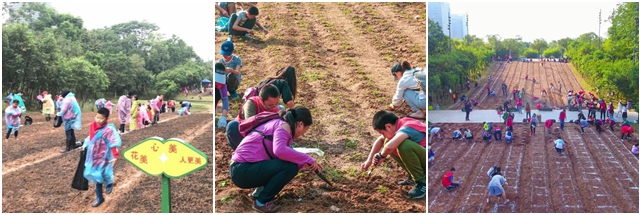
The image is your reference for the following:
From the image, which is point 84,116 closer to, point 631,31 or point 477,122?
point 477,122

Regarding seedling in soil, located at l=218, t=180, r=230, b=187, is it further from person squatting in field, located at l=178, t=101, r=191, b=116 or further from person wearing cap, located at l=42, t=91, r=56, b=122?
person wearing cap, located at l=42, t=91, r=56, b=122

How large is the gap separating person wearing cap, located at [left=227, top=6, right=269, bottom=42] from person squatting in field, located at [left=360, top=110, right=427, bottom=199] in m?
1.28

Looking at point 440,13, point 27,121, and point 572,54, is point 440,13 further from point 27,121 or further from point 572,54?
point 27,121

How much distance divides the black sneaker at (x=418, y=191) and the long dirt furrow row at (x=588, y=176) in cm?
122

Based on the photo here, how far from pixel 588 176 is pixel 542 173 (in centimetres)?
33

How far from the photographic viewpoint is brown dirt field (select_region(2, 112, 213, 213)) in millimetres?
4266

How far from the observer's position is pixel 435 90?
462 centimetres

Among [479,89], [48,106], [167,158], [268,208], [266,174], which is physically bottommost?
[268,208]

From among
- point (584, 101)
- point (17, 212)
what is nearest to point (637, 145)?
point (584, 101)

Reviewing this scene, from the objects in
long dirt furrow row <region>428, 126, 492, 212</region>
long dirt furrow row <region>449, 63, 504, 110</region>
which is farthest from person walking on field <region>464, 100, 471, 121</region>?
long dirt furrow row <region>428, 126, 492, 212</region>

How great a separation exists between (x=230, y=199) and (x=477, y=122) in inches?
80.8

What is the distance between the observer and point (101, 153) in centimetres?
430

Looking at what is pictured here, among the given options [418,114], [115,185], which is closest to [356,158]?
[418,114]

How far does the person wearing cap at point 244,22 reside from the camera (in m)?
4.53
